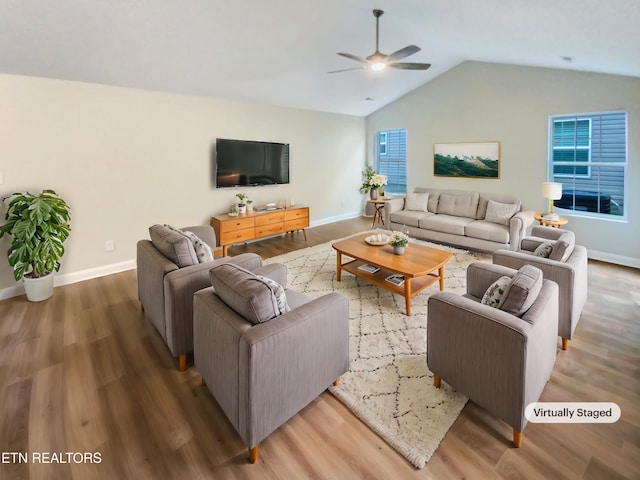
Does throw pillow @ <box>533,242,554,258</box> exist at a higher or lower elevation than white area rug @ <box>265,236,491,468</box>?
higher

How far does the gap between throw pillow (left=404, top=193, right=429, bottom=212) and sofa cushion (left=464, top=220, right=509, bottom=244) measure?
3.48 feet

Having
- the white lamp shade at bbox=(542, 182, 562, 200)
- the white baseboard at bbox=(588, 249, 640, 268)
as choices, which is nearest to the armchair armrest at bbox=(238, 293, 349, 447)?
the white lamp shade at bbox=(542, 182, 562, 200)

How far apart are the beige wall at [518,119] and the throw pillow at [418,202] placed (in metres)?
0.81

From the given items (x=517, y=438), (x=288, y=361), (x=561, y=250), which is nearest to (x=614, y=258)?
(x=561, y=250)

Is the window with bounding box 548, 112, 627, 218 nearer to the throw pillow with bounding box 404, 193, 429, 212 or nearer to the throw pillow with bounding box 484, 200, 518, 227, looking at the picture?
the throw pillow with bounding box 484, 200, 518, 227

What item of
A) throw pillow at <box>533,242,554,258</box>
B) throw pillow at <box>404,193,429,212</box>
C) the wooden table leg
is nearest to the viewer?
throw pillow at <box>533,242,554,258</box>

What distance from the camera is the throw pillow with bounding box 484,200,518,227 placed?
498 centimetres

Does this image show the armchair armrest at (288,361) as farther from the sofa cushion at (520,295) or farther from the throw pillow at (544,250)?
the throw pillow at (544,250)

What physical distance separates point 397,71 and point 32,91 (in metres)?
4.98

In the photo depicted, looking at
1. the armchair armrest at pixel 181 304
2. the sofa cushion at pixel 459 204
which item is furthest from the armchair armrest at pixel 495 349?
the sofa cushion at pixel 459 204

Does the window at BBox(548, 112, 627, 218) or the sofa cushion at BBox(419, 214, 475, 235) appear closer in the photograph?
the window at BBox(548, 112, 627, 218)

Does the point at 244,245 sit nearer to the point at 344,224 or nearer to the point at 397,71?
the point at 344,224

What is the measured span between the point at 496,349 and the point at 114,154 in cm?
468

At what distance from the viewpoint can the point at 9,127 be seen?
3.52 m
